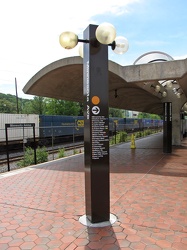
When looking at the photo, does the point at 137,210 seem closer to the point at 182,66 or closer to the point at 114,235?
the point at 114,235

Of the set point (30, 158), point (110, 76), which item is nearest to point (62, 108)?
point (30, 158)

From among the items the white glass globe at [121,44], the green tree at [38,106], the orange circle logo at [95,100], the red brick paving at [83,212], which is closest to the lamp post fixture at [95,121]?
the orange circle logo at [95,100]

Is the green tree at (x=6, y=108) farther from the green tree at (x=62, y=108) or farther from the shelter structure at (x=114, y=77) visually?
the shelter structure at (x=114, y=77)

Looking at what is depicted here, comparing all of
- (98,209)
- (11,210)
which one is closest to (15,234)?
(11,210)

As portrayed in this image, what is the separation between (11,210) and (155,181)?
3.94m

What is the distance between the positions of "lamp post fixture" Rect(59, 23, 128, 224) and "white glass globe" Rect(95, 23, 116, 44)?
0.27 m

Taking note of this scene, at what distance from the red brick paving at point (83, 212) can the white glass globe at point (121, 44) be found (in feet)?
9.87

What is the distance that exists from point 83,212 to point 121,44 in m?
3.20

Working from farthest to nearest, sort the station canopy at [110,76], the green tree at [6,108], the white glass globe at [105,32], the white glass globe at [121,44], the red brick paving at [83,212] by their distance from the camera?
the green tree at [6,108] < the station canopy at [110,76] < the white glass globe at [121,44] < the white glass globe at [105,32] < the red brick paving at [83,212]

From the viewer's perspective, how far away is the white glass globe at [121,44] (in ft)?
13.8

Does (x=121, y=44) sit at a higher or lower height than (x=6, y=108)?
lower

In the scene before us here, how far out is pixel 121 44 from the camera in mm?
4199

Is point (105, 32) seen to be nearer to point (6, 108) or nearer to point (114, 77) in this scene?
point (114, 77)

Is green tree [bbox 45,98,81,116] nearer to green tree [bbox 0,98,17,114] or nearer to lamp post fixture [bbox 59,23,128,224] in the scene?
green tree [bbox 0,98,17,114]
